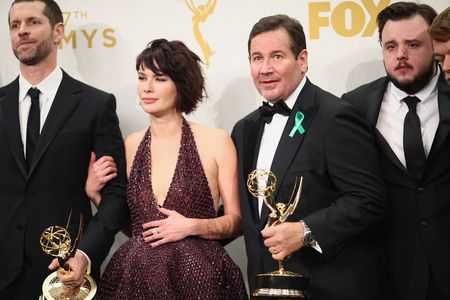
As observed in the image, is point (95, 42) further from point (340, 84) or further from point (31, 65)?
point (340, 84)

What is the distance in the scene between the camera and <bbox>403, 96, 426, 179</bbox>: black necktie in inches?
126

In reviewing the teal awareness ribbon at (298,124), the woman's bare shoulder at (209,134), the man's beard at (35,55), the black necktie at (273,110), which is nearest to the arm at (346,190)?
the teal awareness ribbon at (298,124)

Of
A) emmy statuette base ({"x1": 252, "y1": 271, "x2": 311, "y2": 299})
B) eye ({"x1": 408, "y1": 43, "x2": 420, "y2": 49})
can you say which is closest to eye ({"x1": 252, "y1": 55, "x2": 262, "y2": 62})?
eye ({"x1": 408, "y1": 43, "x2": 420, "y2": 49})

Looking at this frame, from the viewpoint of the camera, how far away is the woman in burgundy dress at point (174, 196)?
3137mm

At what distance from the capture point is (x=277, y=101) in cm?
332

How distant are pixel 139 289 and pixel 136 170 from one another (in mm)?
576

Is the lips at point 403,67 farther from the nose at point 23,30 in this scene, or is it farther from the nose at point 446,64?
the nose at point 23,30

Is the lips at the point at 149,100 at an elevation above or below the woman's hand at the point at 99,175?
above

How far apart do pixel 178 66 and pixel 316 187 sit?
0.89 metres

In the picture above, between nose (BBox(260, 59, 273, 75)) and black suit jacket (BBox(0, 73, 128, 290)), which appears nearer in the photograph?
nose (BBox(260, 59, 273, 75))

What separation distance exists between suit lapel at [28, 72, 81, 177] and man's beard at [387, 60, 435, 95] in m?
1.56

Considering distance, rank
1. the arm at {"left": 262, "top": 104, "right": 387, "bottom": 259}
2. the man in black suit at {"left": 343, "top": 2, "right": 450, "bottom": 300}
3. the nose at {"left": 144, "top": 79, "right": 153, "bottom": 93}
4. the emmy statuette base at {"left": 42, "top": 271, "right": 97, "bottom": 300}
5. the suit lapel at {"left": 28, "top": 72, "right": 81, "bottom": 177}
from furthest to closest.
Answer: the suit lapel at {"left": 28, "top": 72, "right": 81, "bottom": 177} < the nose at {"left": 144, "top": 79, "right": 153, "bottom": 93} < the man in black suit at {"left": 343, "top": 2, "right": 450, "bottom": 300} < the emmy statuette base at {"left": 42, "top": 271, "right": 97, "bottom": 300} < the arm at {"left": 262, "top": 104, "right": 387, "bottom": 259}

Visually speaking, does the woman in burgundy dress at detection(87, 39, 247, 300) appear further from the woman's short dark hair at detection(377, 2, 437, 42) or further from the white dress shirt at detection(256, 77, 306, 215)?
the woman's short dark hair at detection(377, 2, 437, 42)

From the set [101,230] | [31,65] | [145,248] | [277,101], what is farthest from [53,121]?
[277,101]
